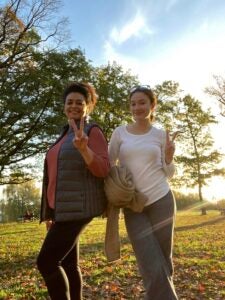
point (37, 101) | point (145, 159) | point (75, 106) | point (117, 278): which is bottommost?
point (117, 278)

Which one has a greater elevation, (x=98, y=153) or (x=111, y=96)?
(x=111, y=96)

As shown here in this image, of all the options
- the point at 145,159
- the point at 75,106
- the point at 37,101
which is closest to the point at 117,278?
the point at 145,159

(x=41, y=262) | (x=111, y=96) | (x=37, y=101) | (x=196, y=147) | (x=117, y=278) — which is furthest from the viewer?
(x=196, y=147)

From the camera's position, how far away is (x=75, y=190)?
3.56m

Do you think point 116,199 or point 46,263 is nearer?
point 46,263

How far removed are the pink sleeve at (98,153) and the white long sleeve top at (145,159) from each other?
0.96ft

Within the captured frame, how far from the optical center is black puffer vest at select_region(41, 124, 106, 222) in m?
3.51

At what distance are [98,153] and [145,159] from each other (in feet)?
1.67

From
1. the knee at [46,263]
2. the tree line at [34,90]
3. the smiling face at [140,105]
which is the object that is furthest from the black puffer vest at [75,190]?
the tree line at [34,90]

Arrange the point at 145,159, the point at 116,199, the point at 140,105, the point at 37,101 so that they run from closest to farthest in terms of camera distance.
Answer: the point at 116,199 → the point at 145,159 → the point at 140,105 → the point at 37,101

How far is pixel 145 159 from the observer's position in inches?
154

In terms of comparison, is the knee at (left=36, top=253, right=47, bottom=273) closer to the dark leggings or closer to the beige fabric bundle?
the dark leggings

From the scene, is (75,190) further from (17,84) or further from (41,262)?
(17,84)

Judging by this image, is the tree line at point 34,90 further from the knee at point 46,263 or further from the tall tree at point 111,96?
the knee at point 46,263
